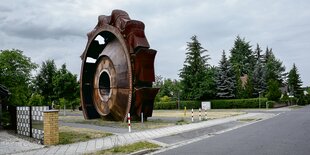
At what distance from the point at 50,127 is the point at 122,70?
1130cm

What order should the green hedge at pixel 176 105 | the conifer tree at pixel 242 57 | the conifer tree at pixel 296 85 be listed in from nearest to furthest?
the green hedge at pixel 176 105 < the conifer tree at pixel 296 85 < the conifer tree at pixel 242 57

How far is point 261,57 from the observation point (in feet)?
330

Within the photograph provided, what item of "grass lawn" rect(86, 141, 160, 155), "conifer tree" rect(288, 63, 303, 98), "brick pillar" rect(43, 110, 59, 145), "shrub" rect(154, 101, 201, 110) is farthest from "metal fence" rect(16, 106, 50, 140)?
"conifer tree" rect(288, 63, 303, 98)

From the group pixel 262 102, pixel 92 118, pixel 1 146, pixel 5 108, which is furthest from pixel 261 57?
pixel 1 146

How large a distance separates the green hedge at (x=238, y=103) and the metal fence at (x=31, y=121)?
42.5 metres

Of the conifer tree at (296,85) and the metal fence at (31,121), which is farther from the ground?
the conifer tree at (296,85)

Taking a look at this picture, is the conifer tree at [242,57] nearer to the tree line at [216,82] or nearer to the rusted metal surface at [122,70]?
the tree line at [216,82]

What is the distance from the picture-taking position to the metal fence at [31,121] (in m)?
13.8

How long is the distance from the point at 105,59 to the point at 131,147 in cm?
1459

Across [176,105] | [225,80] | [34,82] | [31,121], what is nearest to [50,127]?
[31,121]

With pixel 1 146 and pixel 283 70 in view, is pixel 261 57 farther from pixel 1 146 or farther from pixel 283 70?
pixel 1 146

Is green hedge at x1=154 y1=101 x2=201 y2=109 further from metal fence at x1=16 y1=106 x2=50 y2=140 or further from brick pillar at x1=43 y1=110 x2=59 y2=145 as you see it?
brick pillar at x1=43 y1=110 x2=59 y2=145

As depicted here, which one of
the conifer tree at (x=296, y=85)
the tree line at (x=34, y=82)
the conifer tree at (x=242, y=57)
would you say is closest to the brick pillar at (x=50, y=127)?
the tree line at (x=34, y=82)

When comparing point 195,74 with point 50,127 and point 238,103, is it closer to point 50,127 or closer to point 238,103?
point 238,103
